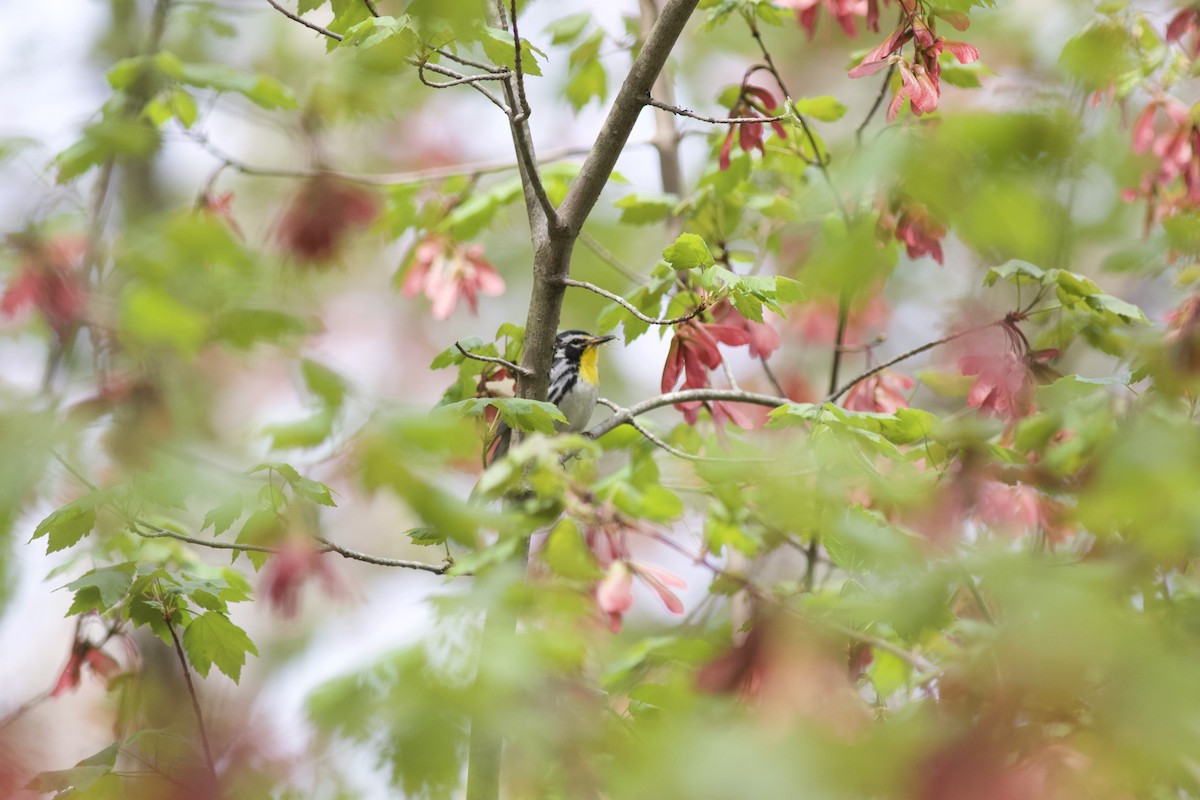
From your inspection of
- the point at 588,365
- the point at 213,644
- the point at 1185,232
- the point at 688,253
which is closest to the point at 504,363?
the point at 688,253

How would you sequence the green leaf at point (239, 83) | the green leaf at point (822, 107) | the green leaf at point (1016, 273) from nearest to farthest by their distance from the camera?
1. the green leaf at point (1016, 273)
2. the green leaf at point (822, 107)
3. the green leaf at point (239, 83)

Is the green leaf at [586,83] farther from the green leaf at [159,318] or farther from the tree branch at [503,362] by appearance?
the green leaf at [159,318]

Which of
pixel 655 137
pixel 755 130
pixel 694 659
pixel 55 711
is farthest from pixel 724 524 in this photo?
pixel 55 711

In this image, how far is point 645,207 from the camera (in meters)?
3.10

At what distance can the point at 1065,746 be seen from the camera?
48.1 inches

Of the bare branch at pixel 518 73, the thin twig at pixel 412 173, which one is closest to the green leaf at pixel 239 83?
the thin twig at pixel 412 173

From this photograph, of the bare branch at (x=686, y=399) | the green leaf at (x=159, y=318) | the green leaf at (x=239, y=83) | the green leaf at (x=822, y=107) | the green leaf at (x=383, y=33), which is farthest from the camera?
the green leaf at (x=239, y=83)

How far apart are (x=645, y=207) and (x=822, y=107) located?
1.95 feet

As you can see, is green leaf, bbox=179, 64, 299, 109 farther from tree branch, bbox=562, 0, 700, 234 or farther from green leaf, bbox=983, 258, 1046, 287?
green leaf, bbox=983, 258, 1046, 287

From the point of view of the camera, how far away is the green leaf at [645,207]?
3.06 m

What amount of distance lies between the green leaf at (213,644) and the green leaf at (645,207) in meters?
1.66

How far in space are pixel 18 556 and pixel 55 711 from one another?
5.22 metres

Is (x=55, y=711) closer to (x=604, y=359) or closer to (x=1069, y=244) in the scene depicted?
(x=604, y=359)

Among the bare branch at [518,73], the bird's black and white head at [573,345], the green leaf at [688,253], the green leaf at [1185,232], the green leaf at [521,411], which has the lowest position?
the bird's black and white head at [573,345]
